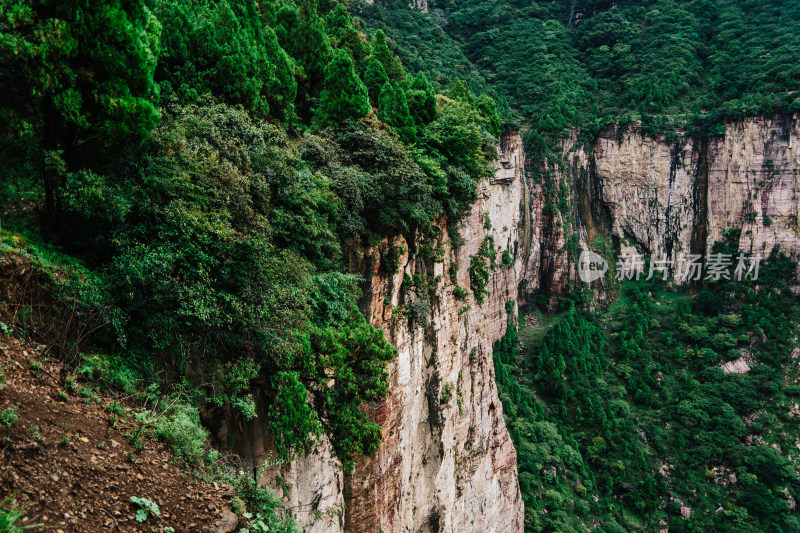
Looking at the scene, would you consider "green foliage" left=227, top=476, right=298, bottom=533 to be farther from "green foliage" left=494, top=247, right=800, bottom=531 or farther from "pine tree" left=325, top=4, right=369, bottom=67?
"green foliage" left=494, top=247, right=800, bottom=531

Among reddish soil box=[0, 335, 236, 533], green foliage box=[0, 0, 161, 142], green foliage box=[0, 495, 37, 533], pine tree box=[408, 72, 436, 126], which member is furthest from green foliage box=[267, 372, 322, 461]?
pine tree box=[408, 72, 436, 126]

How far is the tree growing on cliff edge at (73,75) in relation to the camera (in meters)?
5.48

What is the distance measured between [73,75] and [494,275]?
35.9m

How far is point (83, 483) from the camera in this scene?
14.8ft

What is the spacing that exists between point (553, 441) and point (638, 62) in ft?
162

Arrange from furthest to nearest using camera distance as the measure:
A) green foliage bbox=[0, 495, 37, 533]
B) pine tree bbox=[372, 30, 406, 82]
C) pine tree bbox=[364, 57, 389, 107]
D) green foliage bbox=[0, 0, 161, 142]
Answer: pine tree bbox=[372, 30, 406, 82]
pine tree bbox=[364, 57, 389, 107]
green foliage bbox=[0, 0, 161, 142]
green foliage bbox=[0, 495, 37, 533]

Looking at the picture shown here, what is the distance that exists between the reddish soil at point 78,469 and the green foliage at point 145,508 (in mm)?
48

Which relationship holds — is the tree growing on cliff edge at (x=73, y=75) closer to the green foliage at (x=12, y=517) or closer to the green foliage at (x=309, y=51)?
the green foliage at (x=12, y=517)

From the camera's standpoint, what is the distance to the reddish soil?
4.16m

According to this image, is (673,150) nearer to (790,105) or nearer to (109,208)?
(790,105)

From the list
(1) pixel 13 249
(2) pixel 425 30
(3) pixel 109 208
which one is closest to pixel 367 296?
(3) pixel 109 208

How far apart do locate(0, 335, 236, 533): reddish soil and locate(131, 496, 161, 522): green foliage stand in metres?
0.05

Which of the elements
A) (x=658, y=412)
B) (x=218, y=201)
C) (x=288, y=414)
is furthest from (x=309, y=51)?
(x=658, y=412)

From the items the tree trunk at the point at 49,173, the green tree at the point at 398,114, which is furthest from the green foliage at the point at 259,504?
the green tree at the point at 398,114
